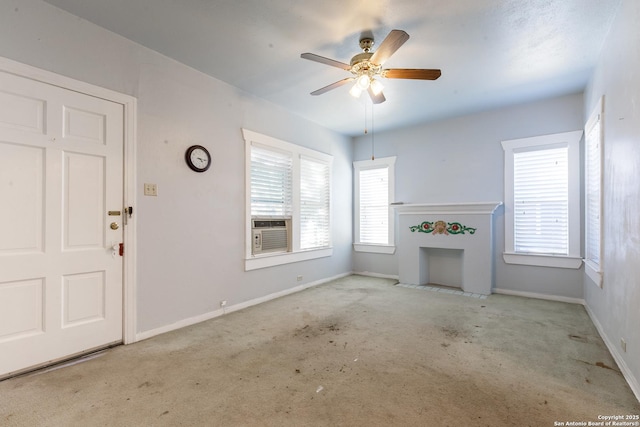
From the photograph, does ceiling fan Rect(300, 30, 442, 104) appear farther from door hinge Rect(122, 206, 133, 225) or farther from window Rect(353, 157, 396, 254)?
window Rect(353, 157, 396, 254)

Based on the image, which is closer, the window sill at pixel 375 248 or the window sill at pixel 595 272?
the window sill at pixel 595 272

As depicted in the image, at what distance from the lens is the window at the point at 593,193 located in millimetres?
2938

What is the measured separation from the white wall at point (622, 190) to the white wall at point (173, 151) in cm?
361

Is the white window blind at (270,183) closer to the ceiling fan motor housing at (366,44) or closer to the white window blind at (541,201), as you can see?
the ceiling fan motor housing at (366,44)

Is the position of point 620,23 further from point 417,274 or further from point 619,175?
point 417,274

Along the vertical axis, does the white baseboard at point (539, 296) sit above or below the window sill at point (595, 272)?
below

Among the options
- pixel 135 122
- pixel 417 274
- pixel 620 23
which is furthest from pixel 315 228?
pixel 620 23

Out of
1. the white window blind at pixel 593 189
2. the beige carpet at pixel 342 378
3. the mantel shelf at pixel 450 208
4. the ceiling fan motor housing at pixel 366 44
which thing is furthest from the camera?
the mantel shelf at pixel 450 208

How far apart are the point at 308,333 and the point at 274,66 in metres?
2.87

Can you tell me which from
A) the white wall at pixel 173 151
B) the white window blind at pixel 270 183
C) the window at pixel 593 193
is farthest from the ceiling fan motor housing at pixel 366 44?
the window at pixel 593 193

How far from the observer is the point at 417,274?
5062 mm

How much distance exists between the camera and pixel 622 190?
7.41ft

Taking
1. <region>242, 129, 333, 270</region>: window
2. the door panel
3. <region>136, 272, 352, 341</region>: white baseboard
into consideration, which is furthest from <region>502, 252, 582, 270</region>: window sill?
the door panel

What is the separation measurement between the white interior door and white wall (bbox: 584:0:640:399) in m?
4.05
